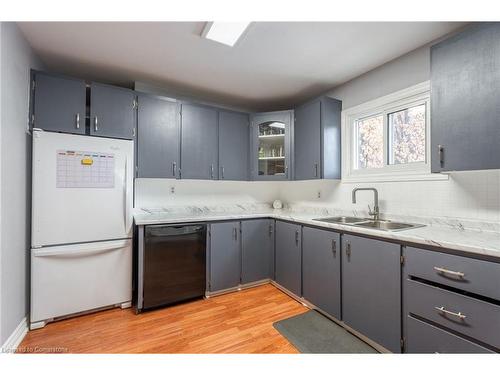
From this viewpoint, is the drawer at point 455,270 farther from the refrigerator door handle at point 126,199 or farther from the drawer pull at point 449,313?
the refrigerator door handle at point 126,199

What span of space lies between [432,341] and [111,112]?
120 inches

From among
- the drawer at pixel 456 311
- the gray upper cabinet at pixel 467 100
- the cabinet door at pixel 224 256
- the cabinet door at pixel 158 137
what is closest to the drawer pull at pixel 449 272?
the drawer at pixel 456 311

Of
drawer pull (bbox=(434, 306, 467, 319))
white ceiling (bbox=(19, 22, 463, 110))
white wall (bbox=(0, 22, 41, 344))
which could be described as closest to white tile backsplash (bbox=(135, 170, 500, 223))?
drawer pull (bbox=(434, 306, 467, 319))

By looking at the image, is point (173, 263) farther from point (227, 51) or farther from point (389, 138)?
point (389, 138)

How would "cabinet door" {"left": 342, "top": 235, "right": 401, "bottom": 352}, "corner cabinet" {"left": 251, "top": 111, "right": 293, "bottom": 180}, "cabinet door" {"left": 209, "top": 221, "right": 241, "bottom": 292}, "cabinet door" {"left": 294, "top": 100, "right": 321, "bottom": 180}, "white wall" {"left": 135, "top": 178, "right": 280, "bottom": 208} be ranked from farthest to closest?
"corner cabinet" {"left": 251, "top": 111, "right": 293, "bottom": 180}
"white wall" {"left": 135, "top": 178, "right": 280, "bottom": 208}
"cabinet door" {"left": 294, "top": 100, "right": 321, "bottom": 180}
"cabinet door" {"left": 209, "top": 221, "right": 241, "bottom": 292}
"cabinet door" {"left": 342, "top": 235, "right": 401, "bottom": 352}

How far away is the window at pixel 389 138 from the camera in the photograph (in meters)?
1.98

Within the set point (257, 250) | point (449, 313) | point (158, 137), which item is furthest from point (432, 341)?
point (158, 137)

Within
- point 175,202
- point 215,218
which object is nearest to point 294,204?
point 215,218

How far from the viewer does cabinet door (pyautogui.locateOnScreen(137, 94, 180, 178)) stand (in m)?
2.40

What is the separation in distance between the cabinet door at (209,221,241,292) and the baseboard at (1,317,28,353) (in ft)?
4.91

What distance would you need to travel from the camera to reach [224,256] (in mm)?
2525

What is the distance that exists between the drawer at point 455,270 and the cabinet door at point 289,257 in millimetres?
1072

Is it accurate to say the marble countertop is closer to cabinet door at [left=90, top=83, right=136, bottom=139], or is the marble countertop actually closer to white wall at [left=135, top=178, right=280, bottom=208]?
white wall at [left=135, top=178, right=280, bottom=208]
